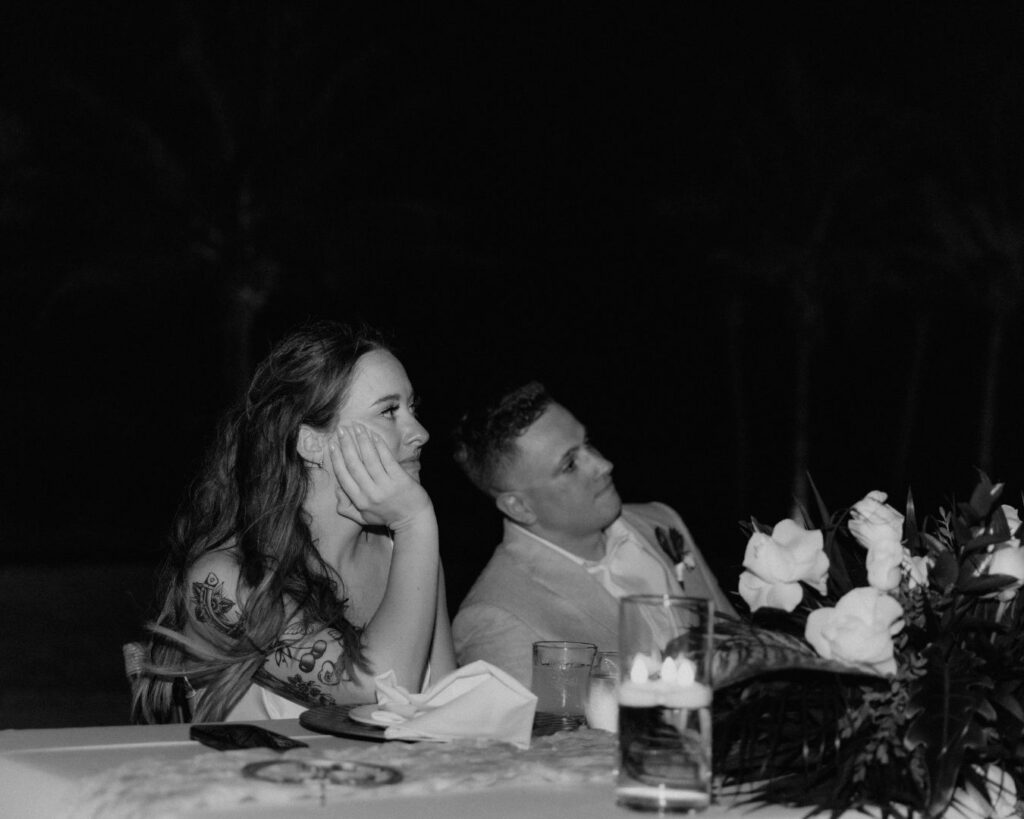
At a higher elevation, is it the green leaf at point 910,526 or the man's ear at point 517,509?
the man's ear at point 517,509

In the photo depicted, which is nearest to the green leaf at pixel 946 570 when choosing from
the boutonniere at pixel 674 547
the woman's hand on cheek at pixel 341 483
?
the boutonniere at pixel 674 547

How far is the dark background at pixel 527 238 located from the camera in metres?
31.3

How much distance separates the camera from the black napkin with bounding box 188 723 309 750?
7.76ft

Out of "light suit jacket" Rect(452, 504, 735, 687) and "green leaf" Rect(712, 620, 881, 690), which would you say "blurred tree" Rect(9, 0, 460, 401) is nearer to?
"light suit jacket" Rect(452, 504, 735, 687)

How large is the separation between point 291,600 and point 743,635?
143 cm

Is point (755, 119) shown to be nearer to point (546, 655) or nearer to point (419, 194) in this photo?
point (419, 194)

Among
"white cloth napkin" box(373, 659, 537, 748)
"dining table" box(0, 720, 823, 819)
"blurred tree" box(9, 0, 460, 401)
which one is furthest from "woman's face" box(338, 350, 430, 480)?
"blurred tree" box(9, 0, 460, 401)

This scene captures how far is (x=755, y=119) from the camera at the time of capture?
42344 mm

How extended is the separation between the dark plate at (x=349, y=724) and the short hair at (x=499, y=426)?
2430 millimetres

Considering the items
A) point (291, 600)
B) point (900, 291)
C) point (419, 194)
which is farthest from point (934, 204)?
point (291, 600)

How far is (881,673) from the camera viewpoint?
2.15 m

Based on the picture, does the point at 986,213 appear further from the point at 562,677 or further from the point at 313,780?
the point at 313,780

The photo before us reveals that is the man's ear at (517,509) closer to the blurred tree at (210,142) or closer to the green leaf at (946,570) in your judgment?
the green leaf at (946,570)

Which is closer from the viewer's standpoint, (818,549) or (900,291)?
(818,549)
